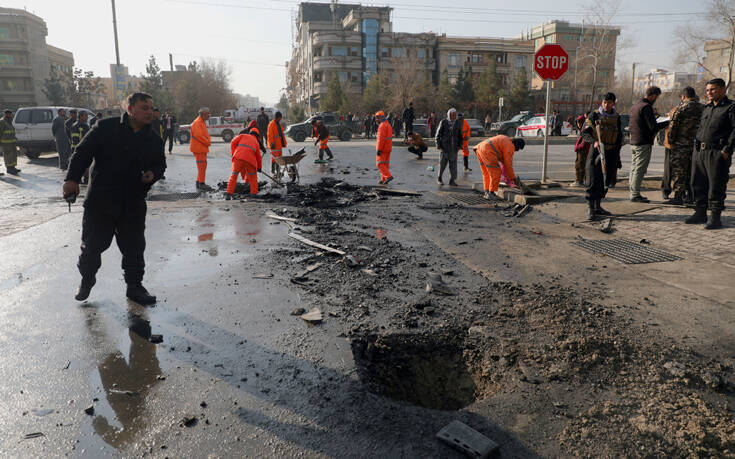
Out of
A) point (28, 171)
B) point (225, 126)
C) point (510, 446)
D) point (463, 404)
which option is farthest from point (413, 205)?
point (225, 126)

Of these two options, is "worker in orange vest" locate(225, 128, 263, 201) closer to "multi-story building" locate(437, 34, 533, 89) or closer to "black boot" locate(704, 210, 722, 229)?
"black boot" locate(704, 210, 722, 229)

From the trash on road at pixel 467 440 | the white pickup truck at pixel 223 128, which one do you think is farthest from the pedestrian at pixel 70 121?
the white pickup truck at pixel 223 128

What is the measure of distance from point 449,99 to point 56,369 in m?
61.7

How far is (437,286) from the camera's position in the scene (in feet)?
15.8

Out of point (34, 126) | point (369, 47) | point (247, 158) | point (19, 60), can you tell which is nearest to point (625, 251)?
point (247, 158)

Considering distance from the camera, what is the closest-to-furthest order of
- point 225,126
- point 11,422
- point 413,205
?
point 11,422 → point 413,205 → point 225,126

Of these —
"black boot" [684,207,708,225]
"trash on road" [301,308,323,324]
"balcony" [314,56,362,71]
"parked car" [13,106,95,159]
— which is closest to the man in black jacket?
"trash on road" [301,308,323,324]

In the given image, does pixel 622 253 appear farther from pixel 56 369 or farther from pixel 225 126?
pixel 225 126

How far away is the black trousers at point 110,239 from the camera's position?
4.39 m

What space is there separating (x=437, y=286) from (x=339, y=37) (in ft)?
243

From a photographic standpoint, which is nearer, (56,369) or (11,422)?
(11,422)

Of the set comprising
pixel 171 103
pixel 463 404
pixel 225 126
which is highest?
pixel 171 103

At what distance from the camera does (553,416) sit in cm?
274

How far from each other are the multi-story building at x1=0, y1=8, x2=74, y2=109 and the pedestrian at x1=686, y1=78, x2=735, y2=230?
8206cm
